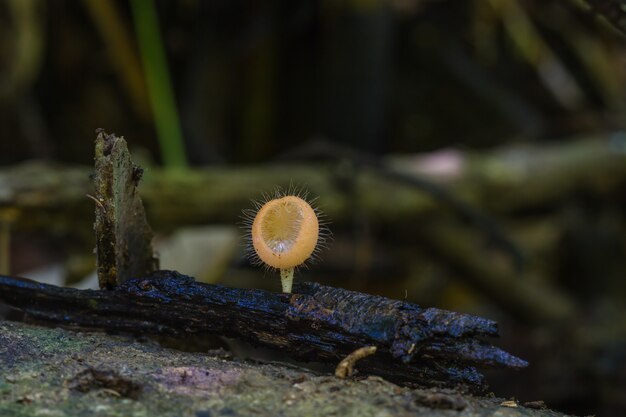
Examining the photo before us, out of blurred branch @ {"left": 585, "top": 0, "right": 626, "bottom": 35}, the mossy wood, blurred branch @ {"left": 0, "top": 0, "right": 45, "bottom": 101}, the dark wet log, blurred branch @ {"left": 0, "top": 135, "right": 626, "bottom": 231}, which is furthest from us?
blurred branch @ {"left": 0, "top": 0, "right": 45, "bottom": 101}

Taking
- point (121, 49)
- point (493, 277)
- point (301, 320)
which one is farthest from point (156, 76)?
point (301, 320)

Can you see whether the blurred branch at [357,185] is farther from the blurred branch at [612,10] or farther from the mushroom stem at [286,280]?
the blurred branch at [612,10]

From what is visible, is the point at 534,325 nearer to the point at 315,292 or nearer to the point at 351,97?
the point at 351,97

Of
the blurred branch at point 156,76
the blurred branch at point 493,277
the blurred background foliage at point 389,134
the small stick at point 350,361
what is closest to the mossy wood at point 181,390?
the small stick at point 350,361

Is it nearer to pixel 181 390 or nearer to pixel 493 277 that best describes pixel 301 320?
pixel 181 390

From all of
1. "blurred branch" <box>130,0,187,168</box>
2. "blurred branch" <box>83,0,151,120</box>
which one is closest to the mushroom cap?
"blurred branch" <box>130,0,187,168</box>

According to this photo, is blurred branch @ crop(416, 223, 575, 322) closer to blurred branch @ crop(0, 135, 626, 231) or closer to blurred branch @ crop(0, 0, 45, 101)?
blurred branch @ crop(0, 135, 626, 231)
